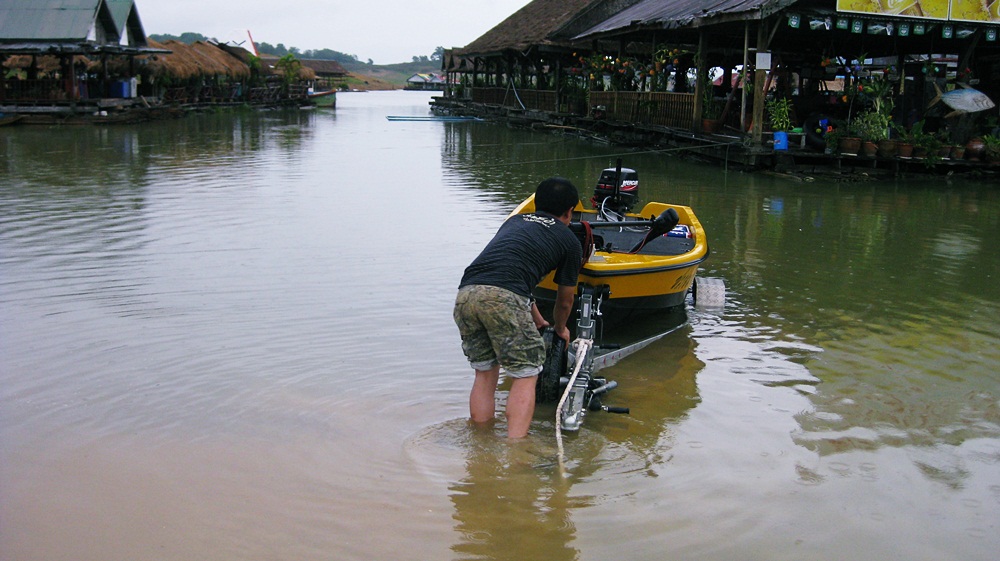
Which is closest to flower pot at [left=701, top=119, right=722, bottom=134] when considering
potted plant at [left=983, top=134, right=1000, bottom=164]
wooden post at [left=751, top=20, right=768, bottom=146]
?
wooden post at [left=751, top=20, right=768, bottom=146]

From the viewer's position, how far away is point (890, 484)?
4.49 m

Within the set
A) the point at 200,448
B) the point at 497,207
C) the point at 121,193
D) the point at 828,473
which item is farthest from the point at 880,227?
the point at 121,193

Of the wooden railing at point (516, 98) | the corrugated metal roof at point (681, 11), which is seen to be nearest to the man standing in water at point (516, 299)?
the corrugated metal roof at point (681, 11)

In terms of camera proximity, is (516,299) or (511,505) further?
(516,299)

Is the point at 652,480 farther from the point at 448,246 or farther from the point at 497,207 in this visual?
the point at 497,207

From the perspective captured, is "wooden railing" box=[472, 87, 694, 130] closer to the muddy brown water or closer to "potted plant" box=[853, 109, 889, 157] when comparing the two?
"potted plant" box=[853, 109, 889, 157]

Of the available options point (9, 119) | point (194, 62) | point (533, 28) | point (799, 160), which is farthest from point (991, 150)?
point (194, 62)

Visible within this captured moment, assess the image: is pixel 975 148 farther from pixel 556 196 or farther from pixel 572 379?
pixel 572 379

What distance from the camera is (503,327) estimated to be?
4.57 m

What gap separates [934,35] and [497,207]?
424 inches

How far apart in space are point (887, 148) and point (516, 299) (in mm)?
15009

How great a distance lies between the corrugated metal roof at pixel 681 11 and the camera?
1662 cm

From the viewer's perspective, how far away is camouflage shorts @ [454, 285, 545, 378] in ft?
15.0

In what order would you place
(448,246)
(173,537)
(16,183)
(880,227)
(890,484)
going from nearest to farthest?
(173,537) < (890,484) < (448,246) < (880,227) < (16,183)
